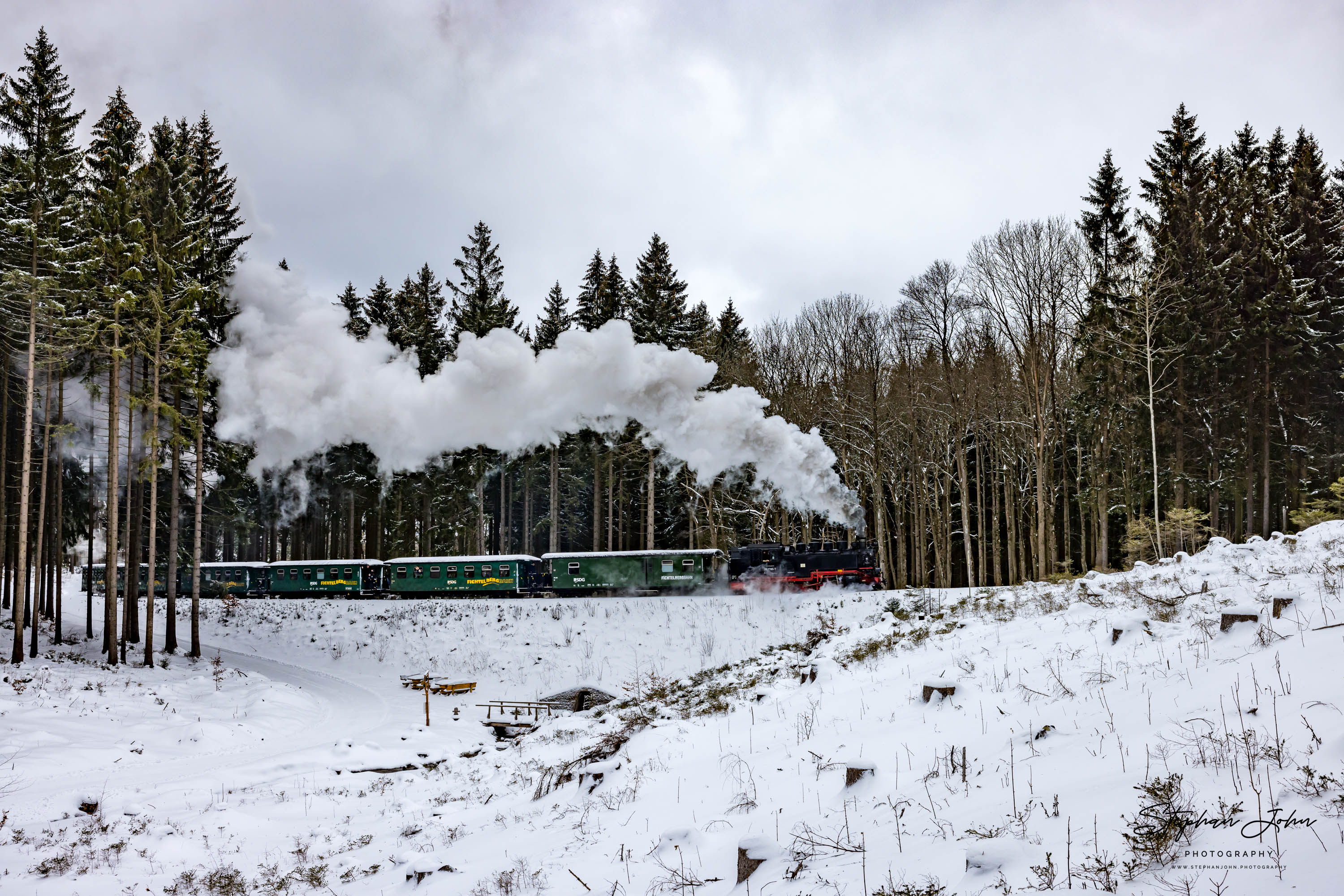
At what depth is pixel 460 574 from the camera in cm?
3334

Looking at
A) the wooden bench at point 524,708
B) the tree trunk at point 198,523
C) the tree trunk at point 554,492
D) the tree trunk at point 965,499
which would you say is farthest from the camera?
the tree trunk at point 554,492

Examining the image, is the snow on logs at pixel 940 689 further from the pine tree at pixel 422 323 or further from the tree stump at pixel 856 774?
the pine tree at pixel 422 323

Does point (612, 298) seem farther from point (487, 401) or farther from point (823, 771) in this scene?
point (823, 771)

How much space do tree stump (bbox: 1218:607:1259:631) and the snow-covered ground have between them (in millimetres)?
70

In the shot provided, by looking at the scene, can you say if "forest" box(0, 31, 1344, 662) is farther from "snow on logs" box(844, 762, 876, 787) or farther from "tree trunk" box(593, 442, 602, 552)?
"snow on logs" box(844, 762, 876, 787)

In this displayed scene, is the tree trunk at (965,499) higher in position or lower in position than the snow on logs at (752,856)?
higher

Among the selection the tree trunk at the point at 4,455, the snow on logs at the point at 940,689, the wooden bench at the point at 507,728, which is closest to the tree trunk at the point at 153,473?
the tree trunk at the point at 4,455

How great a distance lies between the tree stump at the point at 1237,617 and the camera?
689 cm

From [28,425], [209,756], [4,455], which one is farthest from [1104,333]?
[4,455]

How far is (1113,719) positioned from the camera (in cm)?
598

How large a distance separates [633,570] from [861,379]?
12.6 m

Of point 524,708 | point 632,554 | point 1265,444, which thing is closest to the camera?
point 524,708

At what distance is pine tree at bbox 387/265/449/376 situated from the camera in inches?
1558

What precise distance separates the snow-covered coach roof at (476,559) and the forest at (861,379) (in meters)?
5.12
